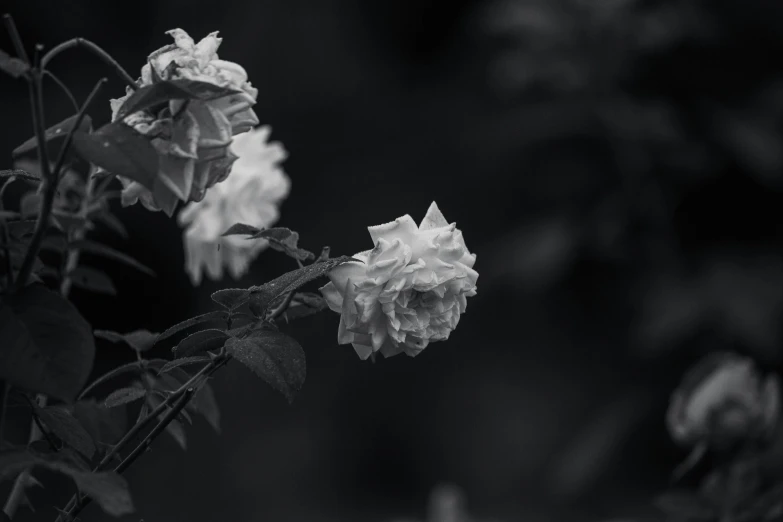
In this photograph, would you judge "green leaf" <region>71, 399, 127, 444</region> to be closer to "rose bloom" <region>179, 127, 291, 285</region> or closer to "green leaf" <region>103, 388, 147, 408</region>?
"green leaf" <region>103, 388, 147, 408</region>

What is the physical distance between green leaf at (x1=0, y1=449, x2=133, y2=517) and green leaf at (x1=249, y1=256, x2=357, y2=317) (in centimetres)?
14

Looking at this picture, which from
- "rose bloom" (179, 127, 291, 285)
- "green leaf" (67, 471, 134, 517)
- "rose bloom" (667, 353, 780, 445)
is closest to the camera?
"green leaf" (67, 471, 134, 517)

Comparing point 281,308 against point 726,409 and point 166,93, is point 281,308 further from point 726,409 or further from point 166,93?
point 726,409

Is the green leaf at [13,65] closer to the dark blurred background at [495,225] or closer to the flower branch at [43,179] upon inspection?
the flower branch at [43,179]

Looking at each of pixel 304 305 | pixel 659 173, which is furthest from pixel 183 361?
pixel 659 173

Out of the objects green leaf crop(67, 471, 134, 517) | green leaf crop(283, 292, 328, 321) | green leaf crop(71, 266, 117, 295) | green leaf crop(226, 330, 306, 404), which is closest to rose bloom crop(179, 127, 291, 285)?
green leaf crop(71, 266, 117, 295)

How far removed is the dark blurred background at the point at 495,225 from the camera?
256 cm

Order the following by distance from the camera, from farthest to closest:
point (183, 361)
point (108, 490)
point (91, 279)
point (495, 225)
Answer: point (495, 225) → point (91, 279) → point (183, 361) → point (108, 490)

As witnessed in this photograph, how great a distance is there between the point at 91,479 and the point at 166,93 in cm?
19

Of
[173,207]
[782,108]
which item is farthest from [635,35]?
[173,207]

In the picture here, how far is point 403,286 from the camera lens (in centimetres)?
59

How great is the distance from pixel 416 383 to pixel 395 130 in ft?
2.93

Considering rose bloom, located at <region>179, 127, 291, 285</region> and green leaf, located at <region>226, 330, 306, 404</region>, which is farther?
rose bloom, located at <region>179, 127, 291, 285</region>

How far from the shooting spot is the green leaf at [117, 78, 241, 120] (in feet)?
1.59
